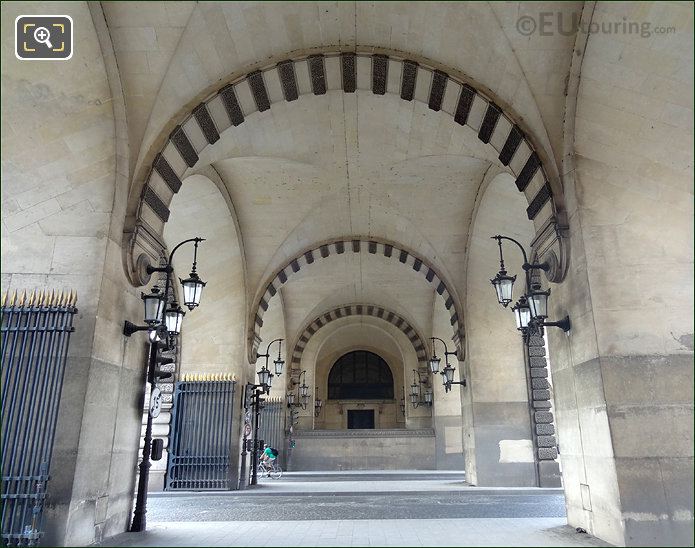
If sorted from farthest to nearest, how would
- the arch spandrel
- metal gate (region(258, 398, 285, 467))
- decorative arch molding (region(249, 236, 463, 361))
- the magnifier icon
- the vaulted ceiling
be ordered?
1. the arch spandrel
2. metal gate (region(258, 398, 285, 467))
3. decorative arch molding (region(249, 236, 463, 361))
4. the vaulted ceiling
5. the magnifier icon

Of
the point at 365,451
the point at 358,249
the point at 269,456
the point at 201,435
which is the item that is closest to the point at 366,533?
the point at 201,435

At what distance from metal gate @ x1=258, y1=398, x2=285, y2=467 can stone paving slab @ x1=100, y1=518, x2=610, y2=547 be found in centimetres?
1212

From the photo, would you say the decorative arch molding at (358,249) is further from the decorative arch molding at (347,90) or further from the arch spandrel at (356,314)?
the arch spandrel at (356,314)

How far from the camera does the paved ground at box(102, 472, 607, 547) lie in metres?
5.39

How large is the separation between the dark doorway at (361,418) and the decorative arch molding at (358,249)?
1670cm

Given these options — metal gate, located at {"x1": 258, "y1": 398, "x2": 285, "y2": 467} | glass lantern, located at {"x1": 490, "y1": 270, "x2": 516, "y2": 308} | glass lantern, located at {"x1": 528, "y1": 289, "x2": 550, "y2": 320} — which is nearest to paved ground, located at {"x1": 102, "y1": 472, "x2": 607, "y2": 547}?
glass lantern, located at {"x1": 528, "y1": 289, "x2": 550, "y2": 320}

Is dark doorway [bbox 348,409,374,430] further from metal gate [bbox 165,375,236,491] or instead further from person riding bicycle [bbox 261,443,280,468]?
metal gate [bbox 165,375,236,491]

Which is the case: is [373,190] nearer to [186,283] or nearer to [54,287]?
[186,283]

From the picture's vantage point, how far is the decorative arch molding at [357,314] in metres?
20.6

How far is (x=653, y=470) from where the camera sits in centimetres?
503

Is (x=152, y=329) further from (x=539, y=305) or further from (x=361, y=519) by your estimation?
(x=539, y=305)

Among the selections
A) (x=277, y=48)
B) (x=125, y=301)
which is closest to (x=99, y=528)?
(x=125, y=301)

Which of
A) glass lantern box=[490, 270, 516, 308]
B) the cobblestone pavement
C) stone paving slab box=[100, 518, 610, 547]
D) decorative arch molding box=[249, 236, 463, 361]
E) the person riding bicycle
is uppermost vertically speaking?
decorative arch molding box=[249, 236, 463, 361]

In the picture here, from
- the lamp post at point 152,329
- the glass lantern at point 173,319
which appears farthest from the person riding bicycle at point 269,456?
the glass lantern at point 173,319
